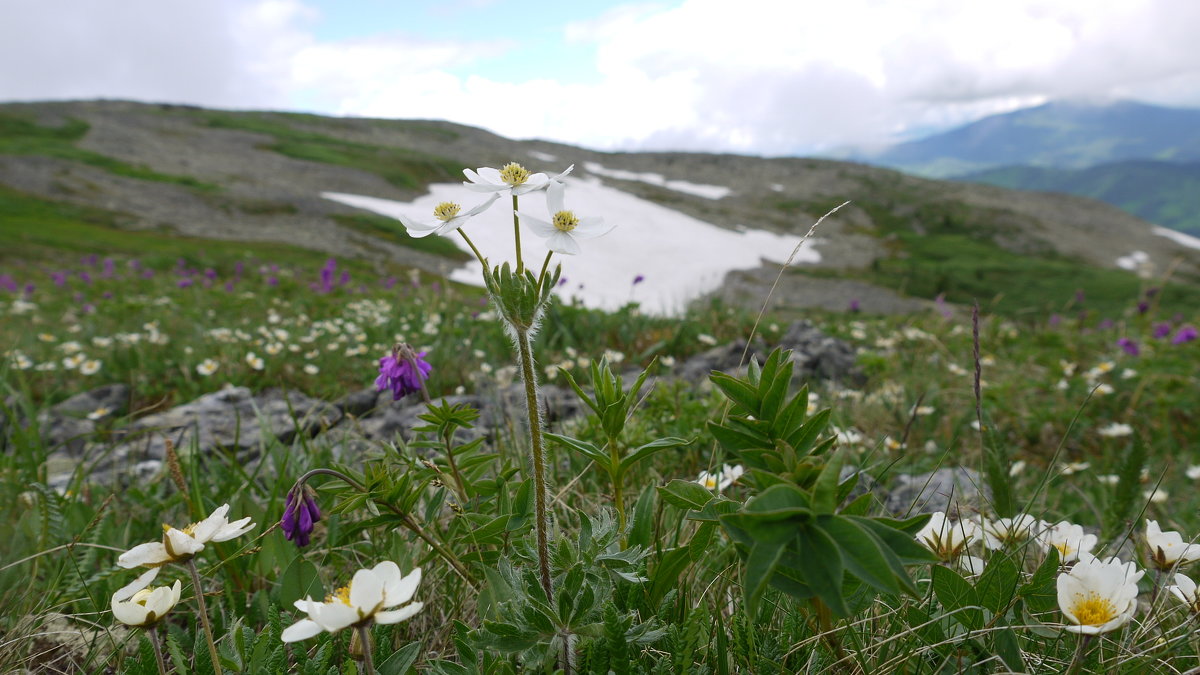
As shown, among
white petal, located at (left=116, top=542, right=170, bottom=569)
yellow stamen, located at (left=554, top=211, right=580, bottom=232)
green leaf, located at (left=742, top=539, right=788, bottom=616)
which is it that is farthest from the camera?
yellow stamen, located at (left=554, top=211, right=580, bottom=232)

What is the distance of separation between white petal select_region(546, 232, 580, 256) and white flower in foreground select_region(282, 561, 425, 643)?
0.65m

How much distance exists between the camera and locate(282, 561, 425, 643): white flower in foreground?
3.53 ft

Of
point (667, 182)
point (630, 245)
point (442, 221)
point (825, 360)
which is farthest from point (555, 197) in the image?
point (667, 182)

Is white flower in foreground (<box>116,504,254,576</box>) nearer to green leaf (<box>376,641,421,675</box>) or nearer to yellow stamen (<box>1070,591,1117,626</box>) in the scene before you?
green leaf (<box>376,641,421,675</box>)

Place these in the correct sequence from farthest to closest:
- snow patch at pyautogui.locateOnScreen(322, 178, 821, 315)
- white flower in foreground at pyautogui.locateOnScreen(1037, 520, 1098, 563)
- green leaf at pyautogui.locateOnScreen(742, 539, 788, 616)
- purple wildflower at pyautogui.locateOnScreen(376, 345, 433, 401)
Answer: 1. snow patch at pyautogui.locateOnScreen(322, 178, 821, 315)
2. purple wildflower at pyautogui.locateOnScreen(376, 345, 433, 401)
3. white flower in foreground at pyautogui.locateOnScreen(1037, 520, 1098, 563)
4. green leaf at pyautogui.locateOnScreen(742, 539, 788, 616)

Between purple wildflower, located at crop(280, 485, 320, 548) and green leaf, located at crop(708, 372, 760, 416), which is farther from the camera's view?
purple wildflower, located at crop(280, 485, 320, 548)

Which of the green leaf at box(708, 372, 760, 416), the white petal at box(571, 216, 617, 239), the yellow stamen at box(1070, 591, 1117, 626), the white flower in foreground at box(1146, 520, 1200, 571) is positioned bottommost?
the white flower in foreground at box(1146, 520, 1200, 571)

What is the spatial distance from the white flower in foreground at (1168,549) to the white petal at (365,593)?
66.4 inches

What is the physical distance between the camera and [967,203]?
6825 centimetres

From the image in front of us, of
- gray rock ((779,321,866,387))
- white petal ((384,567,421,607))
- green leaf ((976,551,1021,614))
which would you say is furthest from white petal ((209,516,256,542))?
gray rock ((779,321,866,387))

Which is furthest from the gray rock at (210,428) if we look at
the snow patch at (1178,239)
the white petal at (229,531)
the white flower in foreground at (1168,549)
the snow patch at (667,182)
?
the snow patch at (1178,239)

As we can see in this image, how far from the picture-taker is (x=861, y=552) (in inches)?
38.9

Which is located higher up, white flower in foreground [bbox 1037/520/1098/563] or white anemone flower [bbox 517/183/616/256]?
white anemone flower [bbox 517/183/616/256]

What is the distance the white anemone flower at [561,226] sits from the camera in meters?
1.38
